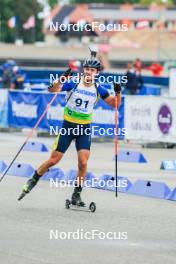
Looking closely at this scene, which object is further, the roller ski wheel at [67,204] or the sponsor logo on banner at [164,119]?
the sponsor logo on banner at [164,119]

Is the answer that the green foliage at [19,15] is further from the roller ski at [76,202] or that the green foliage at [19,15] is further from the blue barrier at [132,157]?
the roller ski at [76,202]

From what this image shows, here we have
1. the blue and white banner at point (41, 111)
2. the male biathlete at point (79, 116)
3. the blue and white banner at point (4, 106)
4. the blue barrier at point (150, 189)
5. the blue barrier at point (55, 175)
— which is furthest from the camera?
the blue and white banner at point (4, 106)

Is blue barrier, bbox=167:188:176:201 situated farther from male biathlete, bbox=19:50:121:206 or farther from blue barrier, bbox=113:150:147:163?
blue barrier, bbox=113:150:147:163

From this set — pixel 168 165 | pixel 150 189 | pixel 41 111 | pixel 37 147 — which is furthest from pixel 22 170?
pixel 41 111

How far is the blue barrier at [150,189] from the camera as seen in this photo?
15523 millimetres

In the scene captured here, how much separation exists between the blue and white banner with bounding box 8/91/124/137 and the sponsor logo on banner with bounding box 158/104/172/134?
1.41m

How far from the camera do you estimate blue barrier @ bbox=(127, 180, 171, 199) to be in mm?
15523

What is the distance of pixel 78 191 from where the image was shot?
1393cm

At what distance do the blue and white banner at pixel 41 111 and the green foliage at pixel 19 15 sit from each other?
104 m

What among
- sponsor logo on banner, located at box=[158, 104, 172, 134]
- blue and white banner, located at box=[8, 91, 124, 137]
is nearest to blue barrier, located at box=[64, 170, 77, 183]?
sponsor logo on banner, located at box=[158, 104, 172, 134]

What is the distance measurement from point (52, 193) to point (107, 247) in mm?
4918

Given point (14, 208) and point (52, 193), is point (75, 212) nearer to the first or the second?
point (14, 208)

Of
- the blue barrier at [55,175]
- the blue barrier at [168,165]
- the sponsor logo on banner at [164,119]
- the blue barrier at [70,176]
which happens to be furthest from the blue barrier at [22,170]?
the sponsor logo on banner at [164,119]

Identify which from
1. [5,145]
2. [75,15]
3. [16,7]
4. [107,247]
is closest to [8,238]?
[107,247]
